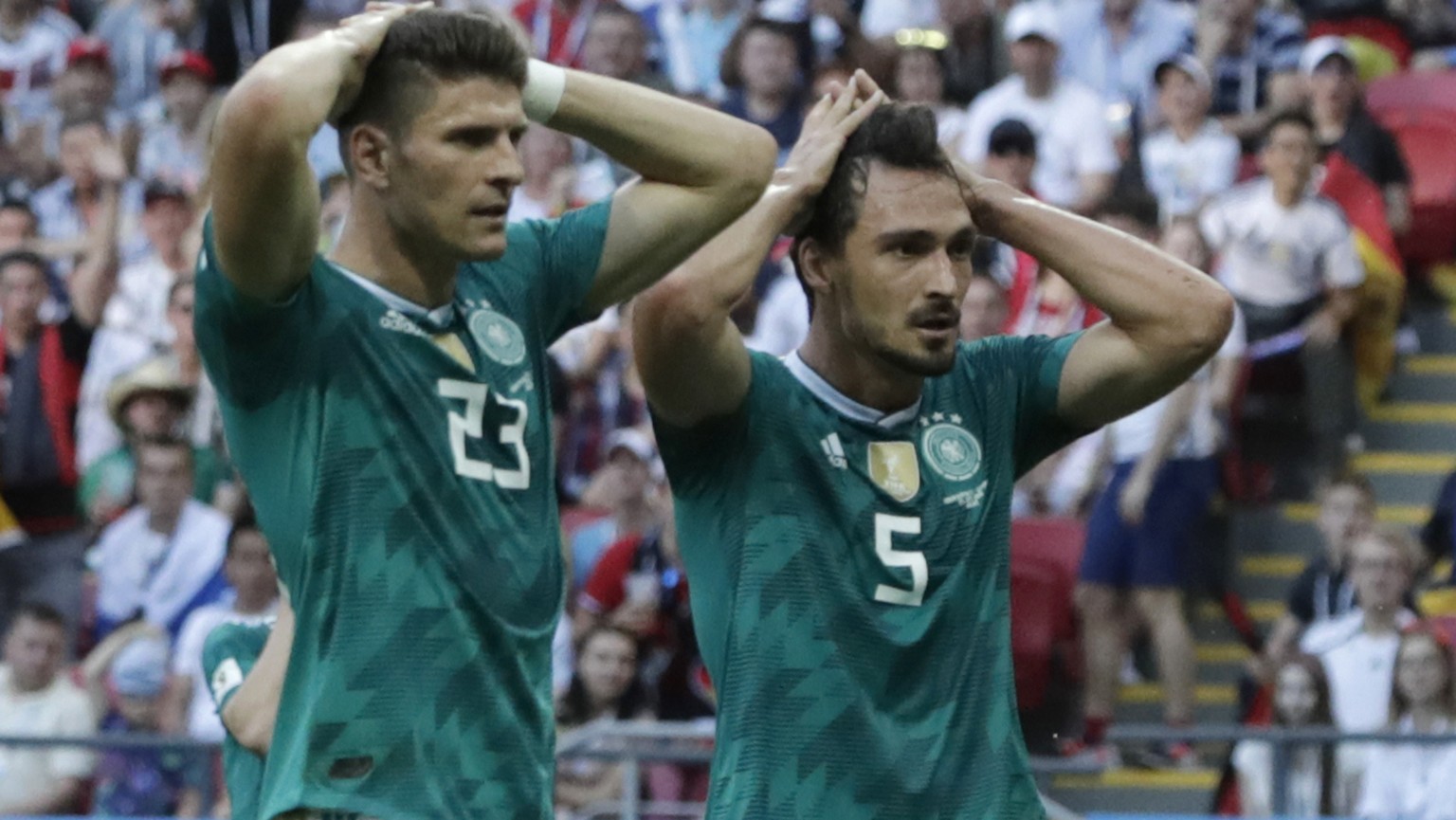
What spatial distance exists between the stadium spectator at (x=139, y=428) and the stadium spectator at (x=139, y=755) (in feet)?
3.07

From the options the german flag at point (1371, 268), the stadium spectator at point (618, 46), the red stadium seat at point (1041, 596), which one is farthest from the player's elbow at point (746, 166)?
the stadium spectator at point (618, 46)

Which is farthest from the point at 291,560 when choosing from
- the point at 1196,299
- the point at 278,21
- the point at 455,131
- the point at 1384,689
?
the point at 278,21

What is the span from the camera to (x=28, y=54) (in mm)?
13836

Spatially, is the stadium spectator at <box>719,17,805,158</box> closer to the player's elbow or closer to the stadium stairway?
the stadium stairway

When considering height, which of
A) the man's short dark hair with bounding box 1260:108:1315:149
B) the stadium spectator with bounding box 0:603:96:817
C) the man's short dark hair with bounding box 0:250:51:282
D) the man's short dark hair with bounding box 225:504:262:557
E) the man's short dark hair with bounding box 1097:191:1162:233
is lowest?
the stadium spectator with bounding box 0:603:96:817

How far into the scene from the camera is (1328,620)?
9633 mm

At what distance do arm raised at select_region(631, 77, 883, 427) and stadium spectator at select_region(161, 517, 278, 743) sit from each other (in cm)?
445

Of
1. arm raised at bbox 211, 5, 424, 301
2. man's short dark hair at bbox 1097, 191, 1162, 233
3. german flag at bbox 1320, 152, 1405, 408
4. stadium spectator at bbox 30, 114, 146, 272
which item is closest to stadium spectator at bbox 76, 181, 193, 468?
stadium spectator at bbox 30, 114, 146, 272

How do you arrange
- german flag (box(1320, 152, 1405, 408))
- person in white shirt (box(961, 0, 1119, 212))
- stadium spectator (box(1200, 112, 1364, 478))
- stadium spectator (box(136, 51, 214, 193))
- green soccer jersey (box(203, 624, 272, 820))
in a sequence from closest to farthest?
green soccer jersey (box(203, 624, 272, 820)) → stadium spectator (box(1200, 112, 1364, 478)) → german flag (box(1320, 152, 1405, 408)) → person in white shirt (box(961, 0, 1119, 212)) → stadium spectator (box(136, 51, 214, 193))

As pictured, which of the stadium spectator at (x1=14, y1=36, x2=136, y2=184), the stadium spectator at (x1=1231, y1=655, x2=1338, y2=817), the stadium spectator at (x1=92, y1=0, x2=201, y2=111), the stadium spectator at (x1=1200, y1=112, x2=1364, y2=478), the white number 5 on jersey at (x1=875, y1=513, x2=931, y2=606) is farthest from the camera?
the stadium spectator at (x1=92, y1=0, x2=201, y2=111)

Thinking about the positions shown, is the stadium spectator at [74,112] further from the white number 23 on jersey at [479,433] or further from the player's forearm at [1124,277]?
the white number 23 on jersey at [479,433]

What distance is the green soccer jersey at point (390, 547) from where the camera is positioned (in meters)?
3.99

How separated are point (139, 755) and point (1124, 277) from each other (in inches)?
192

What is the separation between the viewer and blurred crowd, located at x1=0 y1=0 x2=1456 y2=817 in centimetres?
929
